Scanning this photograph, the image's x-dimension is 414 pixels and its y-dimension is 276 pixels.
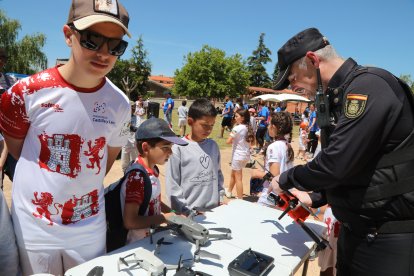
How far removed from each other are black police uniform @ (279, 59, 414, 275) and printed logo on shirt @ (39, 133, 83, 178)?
1312 millimetres

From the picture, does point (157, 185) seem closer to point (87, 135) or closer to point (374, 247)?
point (87, 135)

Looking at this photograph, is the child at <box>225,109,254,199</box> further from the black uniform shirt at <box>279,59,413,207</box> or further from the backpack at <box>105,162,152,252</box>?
the black uniform shirt at <box>279,59,413,207</box>

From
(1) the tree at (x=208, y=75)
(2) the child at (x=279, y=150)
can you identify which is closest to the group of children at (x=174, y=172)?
(2) the child at (x=279, y=150)

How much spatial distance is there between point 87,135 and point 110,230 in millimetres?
769

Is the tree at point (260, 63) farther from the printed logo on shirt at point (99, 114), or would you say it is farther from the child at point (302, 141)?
the printed logo on shirt at point (99, 114)

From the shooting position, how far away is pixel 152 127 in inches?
83.2

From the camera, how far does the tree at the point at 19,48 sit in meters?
27.6

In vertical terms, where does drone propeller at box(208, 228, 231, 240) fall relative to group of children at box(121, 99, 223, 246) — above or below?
below

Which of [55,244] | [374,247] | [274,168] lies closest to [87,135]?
[55,244]

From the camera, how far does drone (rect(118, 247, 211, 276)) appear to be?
1.32m

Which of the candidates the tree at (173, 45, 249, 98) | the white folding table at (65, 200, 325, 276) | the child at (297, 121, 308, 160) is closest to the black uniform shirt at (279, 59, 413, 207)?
the white folding table at (65, 200, 325, 276)

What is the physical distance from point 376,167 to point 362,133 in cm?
24

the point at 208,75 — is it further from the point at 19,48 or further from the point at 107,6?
the point at 107,6

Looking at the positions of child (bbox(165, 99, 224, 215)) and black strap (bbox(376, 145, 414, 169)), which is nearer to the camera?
black strap (bbox(376, 145, 414, 169))
